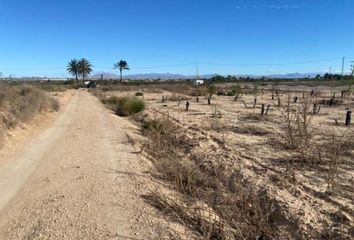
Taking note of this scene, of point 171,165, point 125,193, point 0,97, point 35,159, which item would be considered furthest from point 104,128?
point 125,193

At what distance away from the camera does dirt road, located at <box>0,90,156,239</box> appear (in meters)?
7.26

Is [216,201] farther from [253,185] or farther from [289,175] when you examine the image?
[289,175]

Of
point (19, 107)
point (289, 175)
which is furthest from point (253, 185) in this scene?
point (19, 107)

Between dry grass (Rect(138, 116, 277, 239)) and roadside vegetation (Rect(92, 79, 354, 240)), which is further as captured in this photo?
roadside vegetation (Rect(92, 79, 354, 240))

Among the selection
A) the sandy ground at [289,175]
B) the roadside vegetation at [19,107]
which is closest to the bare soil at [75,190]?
the roadside vegetation at [19,107]

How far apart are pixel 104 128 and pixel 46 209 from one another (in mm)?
12383

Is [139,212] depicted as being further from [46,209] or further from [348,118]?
[348,118]

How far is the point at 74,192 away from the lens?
9.32 meters

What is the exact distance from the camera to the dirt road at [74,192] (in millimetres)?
7259

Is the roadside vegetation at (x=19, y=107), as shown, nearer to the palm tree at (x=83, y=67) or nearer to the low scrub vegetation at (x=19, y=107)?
the low scrub vegetation at (x=19, y=107)

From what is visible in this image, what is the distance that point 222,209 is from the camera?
323 inches

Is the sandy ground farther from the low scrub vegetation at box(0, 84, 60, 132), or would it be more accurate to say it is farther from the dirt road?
the low scrub vegetation at box(0, 84, 60, 132)

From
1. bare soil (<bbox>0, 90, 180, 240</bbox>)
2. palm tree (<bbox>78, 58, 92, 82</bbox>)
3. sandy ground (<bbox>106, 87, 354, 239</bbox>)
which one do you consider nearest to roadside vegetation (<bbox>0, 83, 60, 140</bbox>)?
bare soil (<bbox>0, 90, 180, 240</bbox>)

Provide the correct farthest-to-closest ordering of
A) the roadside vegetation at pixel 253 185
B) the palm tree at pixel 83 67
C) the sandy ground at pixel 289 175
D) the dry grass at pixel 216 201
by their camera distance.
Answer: the palm tree at pixel 83 67 → the sandy ground at pixel 289 175 → the roadside vegetation at pixel 253 185 → the dry grass at pixel 216 201
